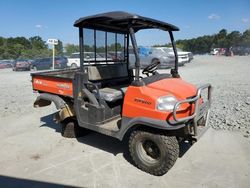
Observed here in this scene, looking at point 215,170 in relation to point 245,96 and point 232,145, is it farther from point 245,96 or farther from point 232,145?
point 245,96

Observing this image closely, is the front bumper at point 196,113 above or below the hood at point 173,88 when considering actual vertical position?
below

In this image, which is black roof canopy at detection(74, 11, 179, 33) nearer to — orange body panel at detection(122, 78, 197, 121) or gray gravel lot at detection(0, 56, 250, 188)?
orange body panel at detection(122, 78, 197, 121)

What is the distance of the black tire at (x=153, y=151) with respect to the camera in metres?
3.75

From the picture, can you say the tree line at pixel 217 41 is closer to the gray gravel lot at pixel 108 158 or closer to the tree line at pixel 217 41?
the tree line at pixel 217 41

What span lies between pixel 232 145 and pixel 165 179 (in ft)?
6.12

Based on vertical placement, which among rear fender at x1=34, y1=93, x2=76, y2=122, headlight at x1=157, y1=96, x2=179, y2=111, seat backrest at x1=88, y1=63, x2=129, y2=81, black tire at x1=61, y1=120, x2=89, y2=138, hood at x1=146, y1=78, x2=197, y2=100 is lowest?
black tire at x1=61, y1=120, x2=89, y2=138

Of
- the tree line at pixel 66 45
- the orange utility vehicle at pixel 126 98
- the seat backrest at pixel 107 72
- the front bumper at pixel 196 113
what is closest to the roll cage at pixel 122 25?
the orange utility vehicle at pixel 126 98

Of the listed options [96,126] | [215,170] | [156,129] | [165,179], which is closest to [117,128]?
[96,126]

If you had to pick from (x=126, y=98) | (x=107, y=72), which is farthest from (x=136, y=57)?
(x=107, y=72)

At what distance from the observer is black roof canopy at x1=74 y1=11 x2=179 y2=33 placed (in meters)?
3.97

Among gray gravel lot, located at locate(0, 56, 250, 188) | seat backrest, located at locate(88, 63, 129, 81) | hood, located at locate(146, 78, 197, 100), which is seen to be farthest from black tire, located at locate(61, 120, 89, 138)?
hood, located at locate(146, 78, 197, 100)

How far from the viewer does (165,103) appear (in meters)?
3.77

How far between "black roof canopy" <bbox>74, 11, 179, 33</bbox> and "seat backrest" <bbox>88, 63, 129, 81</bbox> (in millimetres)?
767

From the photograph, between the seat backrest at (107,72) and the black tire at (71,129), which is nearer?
the seat backrest at (107,72)
